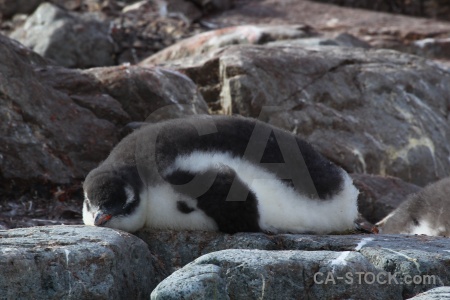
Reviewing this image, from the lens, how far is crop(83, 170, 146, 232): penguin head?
563 centimetres

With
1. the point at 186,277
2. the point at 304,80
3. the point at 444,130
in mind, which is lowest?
the point at 444,130

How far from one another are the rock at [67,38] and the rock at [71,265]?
8.30 m

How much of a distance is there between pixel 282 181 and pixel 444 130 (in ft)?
19.4

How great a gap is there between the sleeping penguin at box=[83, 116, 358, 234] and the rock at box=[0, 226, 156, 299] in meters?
0.39

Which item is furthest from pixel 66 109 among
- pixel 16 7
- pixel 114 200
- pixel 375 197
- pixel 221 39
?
pixel 16 7

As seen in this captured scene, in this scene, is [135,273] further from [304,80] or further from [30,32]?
[30,32]

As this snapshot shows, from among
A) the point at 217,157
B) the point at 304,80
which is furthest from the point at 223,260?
the point at 304,80

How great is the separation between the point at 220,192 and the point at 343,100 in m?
5.56

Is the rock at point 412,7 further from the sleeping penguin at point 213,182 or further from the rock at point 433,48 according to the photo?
the sleeping penguin at point 213,182

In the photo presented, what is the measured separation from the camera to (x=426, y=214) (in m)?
7.46

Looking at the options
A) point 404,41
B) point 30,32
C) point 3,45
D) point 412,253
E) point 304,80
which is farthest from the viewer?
point 404,41

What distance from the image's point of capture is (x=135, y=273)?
17.6 ft

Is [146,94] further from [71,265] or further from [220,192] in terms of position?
[71,265]

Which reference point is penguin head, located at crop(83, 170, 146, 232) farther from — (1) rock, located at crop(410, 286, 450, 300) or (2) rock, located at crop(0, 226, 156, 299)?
(1) rock, located at crop(410, 286, 450, 300)
